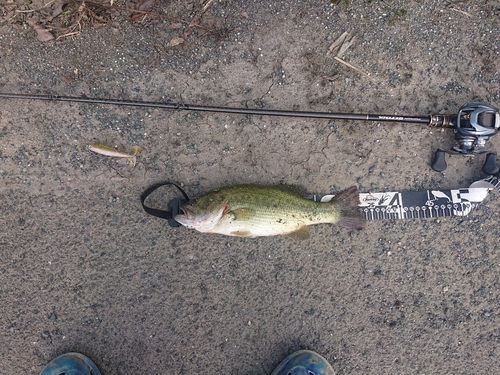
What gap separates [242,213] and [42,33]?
8.98 feet

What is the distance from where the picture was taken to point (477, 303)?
12.4 ft

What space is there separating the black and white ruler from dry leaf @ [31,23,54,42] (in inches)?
125

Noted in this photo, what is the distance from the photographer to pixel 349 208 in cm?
350

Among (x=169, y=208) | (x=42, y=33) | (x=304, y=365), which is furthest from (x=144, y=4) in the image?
(x=304, y=365)

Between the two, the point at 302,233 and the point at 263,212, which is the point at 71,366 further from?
the point at 302,233

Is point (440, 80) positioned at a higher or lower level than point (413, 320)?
higher

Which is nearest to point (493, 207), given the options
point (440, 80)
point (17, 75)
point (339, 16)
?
point (440, 80)

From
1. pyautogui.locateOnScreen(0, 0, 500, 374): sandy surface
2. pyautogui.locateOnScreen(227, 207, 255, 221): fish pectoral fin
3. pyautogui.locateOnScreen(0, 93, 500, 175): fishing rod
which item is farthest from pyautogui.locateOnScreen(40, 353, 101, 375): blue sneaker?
pyautogui.locateOnScreen(0, 93, 500, 175): fishing rod

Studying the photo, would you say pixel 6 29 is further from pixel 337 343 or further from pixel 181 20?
pixel 337 343

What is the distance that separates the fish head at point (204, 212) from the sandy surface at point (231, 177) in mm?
437

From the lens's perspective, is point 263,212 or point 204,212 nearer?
point 204,212

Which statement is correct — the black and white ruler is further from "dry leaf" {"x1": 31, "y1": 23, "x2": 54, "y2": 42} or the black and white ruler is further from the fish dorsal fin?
"dry leaf" {"x1": 31, "y1": 23, "x2": 54, "y2": 42}

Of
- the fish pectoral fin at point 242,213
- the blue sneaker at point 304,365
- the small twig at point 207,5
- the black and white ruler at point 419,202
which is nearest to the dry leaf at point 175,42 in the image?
the small twig at point 207,5

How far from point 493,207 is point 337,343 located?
225 cm
